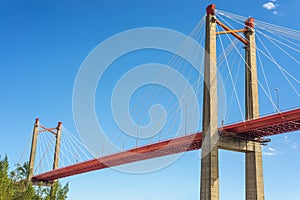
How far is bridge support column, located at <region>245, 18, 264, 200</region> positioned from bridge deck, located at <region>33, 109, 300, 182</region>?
2.16 meters

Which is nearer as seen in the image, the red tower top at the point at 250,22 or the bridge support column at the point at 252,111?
the bridge support column at the point at 252,111

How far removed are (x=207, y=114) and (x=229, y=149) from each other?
411 centimetres

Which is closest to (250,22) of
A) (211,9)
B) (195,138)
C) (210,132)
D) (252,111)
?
(211,9)

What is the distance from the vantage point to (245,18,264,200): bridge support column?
36200 millimetres

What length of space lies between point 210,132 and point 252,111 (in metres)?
5.80

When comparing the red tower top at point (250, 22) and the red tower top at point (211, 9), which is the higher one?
the red tower top at point (250, 22)

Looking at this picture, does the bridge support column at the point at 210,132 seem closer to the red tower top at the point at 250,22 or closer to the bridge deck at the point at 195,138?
the bridge deck at the point at 195,138

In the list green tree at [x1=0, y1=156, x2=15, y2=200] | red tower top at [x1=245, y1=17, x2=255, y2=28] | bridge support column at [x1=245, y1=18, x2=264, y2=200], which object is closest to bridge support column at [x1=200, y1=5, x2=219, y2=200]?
bridge support column at [x1=245, y1=18, x2=264, y2=200]

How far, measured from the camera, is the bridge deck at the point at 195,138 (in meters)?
31.8

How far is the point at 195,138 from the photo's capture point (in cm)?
3716

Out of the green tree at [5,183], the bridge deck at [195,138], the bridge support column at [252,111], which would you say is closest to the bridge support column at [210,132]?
the bridge deck at [195,138]

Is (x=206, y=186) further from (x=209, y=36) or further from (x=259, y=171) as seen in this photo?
(x=209, y=36)

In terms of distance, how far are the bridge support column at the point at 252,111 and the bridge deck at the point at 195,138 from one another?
85.1 inches

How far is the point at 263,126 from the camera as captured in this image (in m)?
33.3
